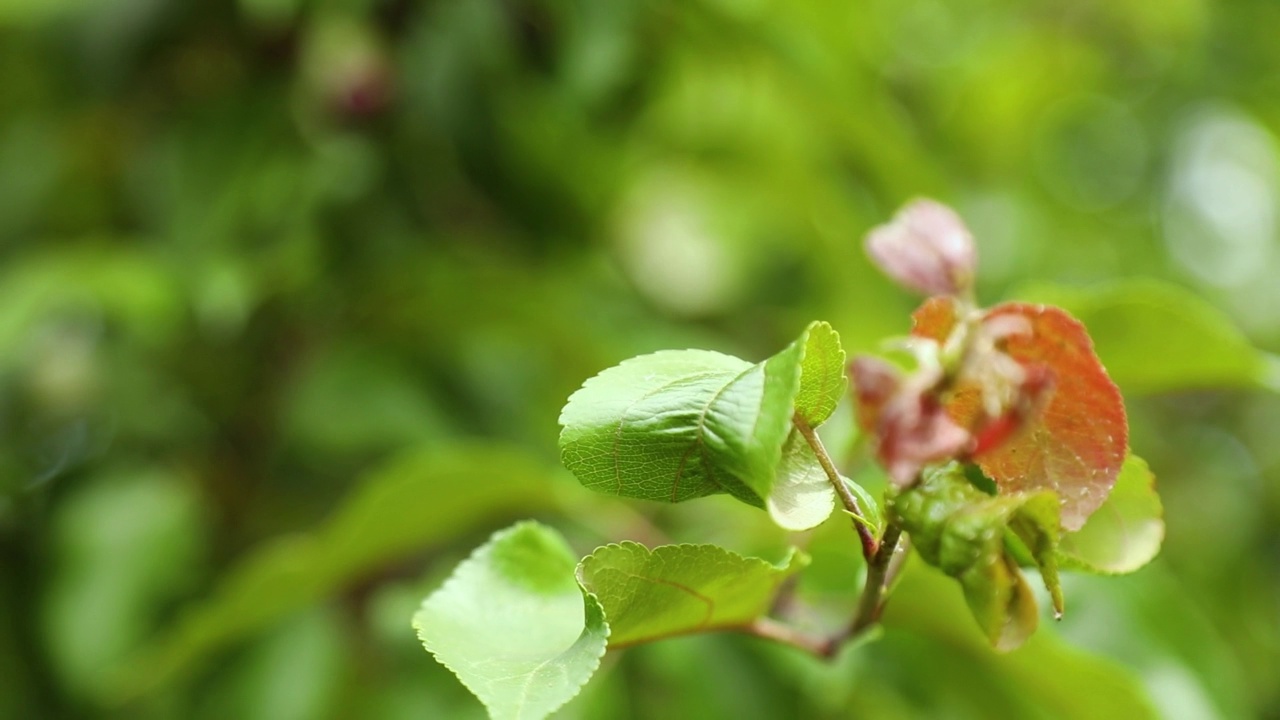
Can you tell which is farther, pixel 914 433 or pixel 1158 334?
pixel 1158 334

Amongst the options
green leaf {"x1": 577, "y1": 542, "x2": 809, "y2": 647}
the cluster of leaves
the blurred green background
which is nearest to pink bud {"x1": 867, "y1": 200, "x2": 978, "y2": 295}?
the cluster of leaves

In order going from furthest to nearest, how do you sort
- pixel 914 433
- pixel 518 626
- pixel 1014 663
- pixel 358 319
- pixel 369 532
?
1. pixel 358 319
2. pixel 369 532
3. pixel 1014 663
4. pixel 518 626
5. pixel 914 433

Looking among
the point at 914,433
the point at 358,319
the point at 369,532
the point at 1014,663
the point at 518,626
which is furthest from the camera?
the point at 358,319

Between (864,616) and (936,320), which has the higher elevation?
(936,320)

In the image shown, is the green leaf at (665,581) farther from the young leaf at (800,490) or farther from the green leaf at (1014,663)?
the green leaf at (1014,663)

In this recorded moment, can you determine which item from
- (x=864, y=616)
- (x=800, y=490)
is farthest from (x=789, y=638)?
(x=800, y=490)

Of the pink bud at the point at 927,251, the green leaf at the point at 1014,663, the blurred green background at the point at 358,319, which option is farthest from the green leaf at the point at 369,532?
the pink bud at the point at 927,251

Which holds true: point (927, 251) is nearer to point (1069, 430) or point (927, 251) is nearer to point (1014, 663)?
point (1069, 430)

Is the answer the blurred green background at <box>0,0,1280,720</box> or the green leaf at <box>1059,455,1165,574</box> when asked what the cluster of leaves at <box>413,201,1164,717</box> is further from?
the blurred green background at <box>0,0,1280,720</box>
